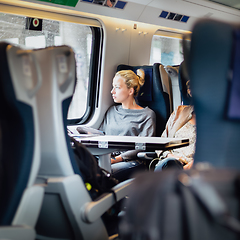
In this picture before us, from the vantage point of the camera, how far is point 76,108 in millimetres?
3979

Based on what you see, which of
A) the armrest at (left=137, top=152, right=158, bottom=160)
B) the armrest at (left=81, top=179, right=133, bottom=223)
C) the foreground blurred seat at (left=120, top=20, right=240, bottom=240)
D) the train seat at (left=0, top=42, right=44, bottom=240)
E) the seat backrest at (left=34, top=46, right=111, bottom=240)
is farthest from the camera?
the armrest at (left=137, top=152, right=158, bottom=160)

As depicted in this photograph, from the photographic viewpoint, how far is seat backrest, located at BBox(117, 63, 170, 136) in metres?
3.40

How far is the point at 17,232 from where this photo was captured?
1.05 meters

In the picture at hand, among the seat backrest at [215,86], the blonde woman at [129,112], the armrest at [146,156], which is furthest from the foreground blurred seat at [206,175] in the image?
the blonde woman at [129,112]

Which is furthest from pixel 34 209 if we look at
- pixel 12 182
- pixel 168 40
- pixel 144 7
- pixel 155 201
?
pixel 168 40

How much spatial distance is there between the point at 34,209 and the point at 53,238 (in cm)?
31

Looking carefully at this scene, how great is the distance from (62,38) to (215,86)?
322 cm

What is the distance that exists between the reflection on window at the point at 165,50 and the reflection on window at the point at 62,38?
126 centimetres

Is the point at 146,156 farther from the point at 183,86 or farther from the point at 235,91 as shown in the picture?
the point at 235,91

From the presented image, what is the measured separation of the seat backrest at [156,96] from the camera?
3.40m

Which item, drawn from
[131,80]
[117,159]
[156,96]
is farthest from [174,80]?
[117,159]

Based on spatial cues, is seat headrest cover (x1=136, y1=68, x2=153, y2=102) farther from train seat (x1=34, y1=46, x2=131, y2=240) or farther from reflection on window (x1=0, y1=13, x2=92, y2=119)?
train seat (x1=34, y1=46, x2=131, y2=240)

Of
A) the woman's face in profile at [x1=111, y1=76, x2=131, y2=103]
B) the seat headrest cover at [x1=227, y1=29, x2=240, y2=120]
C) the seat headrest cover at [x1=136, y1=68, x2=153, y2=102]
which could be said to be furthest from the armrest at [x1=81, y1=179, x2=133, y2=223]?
the seat headrest cover at [x1=136, y1=68, x2=153, y2=102]

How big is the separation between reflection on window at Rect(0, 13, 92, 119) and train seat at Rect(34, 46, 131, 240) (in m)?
2.42
